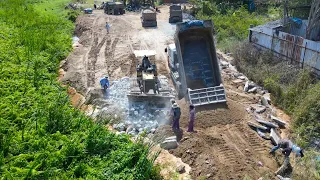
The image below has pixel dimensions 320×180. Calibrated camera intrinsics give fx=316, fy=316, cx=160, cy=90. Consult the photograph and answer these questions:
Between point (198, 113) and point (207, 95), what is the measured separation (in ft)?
3.45

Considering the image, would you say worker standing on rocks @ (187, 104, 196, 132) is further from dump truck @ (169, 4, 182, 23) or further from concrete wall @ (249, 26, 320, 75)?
dump truck @ (169, 4, 182, 23)

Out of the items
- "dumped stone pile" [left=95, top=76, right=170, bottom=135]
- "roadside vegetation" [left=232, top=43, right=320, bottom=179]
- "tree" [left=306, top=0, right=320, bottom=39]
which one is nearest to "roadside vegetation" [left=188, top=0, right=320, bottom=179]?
"roadside vegetation" [left=232, top=43, right=320, bottom=179]

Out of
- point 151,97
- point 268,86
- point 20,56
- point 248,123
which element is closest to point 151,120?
point 151,97

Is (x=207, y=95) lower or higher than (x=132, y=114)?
higher

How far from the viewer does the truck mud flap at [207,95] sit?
1312 centimetres

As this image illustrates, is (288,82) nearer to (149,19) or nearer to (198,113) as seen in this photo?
(198,113)

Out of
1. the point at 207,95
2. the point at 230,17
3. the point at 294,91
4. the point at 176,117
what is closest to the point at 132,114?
the point at 176,117

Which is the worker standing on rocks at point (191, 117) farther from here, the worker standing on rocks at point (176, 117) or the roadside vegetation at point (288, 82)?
the roadside vegetation at point (288, 82)

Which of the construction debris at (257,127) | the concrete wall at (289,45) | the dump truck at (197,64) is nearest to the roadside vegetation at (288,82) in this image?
the concrete wall at (289,45)

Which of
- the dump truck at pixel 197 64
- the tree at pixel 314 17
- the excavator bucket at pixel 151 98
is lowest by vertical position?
the excavator bucket at pixel 151 98

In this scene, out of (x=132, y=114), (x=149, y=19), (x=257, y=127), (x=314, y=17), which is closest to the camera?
(x=257, y=127)

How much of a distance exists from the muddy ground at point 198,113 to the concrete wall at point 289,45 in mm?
3078

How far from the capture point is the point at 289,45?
1641 cm

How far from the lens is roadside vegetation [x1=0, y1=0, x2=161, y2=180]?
8758 mm
